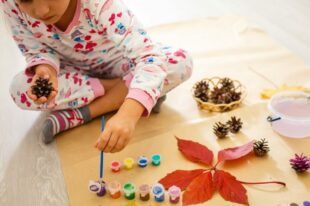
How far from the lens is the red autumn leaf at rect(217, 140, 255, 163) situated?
2.70ft

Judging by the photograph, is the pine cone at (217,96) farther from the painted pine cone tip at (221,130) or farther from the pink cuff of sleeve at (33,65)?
the pink cuff of sleeve at (33,65)

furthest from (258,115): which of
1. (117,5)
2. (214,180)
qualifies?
(117,5)

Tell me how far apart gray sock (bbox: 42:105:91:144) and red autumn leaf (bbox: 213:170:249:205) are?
0.35 m

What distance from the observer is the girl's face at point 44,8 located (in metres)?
0.75

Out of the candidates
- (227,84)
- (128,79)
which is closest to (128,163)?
(128,79)

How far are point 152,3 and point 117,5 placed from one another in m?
0.88

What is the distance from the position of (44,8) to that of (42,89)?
0.16 m

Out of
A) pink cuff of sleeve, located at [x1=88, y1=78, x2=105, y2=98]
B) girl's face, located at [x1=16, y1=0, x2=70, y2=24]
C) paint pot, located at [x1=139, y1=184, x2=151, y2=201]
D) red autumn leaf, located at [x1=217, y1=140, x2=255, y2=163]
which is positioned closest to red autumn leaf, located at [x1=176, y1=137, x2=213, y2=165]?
red autumn leaf, located at [x1=217, y1=140, x2=255, y2=163]

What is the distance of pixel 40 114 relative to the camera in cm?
105

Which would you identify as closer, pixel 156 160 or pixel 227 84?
pixel 156 160

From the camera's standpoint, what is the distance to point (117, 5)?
2.85 feet

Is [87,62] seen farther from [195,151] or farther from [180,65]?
[195,151]

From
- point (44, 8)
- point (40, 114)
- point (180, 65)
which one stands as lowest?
point (40, 114)

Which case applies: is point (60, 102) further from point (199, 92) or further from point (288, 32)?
point (288, 32)
